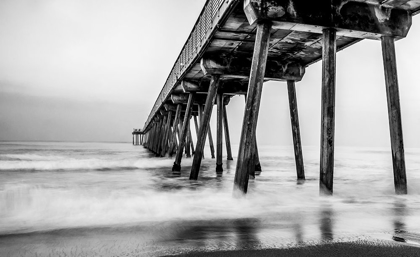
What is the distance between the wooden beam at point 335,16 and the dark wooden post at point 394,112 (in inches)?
10.6

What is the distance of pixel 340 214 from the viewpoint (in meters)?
4.16

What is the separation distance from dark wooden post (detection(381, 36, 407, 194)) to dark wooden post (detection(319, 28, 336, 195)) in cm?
108

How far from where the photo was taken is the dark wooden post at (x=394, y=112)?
5.26 m

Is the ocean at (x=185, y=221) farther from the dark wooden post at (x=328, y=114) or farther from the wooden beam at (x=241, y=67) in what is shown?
the wooden beam at (x=241, y=67)

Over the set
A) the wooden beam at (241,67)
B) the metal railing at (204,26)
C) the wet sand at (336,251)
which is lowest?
the wet sand at (336,251)

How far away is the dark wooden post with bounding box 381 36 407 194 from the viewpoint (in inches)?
207

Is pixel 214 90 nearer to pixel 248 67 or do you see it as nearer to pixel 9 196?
pixel 248 67

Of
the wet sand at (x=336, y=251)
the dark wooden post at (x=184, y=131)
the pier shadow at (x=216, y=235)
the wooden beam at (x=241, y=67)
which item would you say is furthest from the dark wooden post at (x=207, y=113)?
the wet sand at (x=336, y=251)

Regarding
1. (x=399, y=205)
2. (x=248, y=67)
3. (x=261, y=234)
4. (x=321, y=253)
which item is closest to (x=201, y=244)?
(x=261, y=234)

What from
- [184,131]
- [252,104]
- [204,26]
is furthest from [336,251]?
[184,131]

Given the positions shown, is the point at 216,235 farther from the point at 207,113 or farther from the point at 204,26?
the point at 204,26

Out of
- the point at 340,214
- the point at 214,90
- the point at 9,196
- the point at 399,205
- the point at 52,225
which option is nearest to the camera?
the point at 52,225

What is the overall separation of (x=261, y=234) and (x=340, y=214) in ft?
5.26

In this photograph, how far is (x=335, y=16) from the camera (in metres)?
5.11
